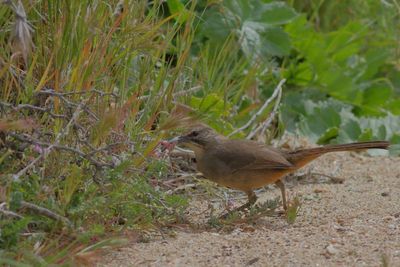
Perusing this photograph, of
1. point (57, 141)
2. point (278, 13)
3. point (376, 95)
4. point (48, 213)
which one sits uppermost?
point (57, 141)

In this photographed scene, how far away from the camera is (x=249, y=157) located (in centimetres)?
570

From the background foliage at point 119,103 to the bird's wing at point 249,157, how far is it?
0.36 m

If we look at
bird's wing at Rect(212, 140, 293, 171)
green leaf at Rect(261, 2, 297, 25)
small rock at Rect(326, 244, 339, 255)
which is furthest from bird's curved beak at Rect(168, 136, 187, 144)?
green leaf at Rect(261, 2, 297, 25)

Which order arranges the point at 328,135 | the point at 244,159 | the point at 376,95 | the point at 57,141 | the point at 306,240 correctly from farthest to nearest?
the point at 376,95
the point at 328,135
the point at 244,159
the point at 306,240
the point at 57,141

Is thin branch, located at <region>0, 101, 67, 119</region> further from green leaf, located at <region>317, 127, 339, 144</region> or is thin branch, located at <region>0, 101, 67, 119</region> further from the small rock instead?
green leaf, located at <region>317, 127, 339, 144</region>

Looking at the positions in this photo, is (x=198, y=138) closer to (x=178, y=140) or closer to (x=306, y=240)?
(x=178, y=140)

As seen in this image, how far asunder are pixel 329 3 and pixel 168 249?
519 centimetres

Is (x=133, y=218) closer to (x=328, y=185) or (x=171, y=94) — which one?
(x=171, y=94)

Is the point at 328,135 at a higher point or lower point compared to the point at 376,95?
lower

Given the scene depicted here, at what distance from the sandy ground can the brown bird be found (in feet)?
0.87

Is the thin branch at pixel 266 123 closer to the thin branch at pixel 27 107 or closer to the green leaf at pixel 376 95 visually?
the green leaf at pixel 376 95

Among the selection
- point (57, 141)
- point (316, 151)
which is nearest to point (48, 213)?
point (57, 141)

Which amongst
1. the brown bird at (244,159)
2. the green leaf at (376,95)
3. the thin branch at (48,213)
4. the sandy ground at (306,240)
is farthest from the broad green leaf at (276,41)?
the thin branch at (48,213)

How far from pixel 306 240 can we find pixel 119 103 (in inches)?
53.2
